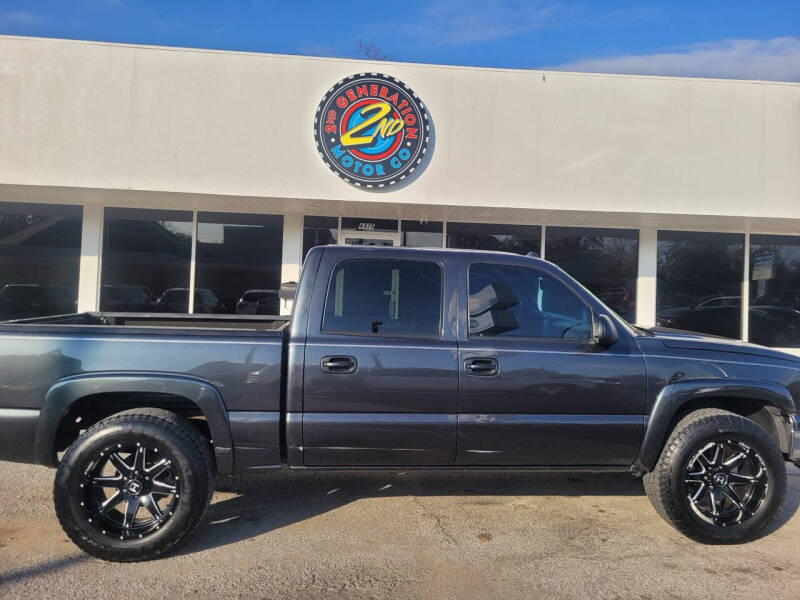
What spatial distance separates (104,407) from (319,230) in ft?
22.0

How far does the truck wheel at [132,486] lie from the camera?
11.0 feet

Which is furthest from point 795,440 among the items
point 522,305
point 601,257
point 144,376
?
point 601,257

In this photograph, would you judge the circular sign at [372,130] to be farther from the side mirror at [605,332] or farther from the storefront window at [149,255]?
the side mirror at [605,332]

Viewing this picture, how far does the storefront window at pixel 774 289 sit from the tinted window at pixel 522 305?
878cm

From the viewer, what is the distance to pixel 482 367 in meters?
3.65

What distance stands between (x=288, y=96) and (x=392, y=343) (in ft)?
21.0

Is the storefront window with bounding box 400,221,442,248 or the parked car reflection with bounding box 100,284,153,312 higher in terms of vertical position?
the storefront window with bounding box 400,221,442,248

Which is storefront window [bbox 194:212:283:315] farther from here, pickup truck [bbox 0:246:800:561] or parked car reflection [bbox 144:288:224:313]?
pickup truck [bbox 0:246:800:561]

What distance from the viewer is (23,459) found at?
11.3 ft

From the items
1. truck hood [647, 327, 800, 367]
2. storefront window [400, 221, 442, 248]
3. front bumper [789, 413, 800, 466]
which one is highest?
storefront window [400, 221, 442, 248]

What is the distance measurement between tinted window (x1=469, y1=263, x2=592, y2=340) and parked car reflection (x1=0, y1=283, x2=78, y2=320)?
874 cm

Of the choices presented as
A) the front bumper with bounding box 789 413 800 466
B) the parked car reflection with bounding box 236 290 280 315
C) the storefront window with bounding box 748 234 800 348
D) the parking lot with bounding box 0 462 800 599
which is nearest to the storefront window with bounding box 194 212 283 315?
the parked car reflection with bounding box 236 290 280 315

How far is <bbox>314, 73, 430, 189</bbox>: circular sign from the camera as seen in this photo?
8.84 m

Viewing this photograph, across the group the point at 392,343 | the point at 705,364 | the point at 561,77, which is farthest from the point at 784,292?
the point at 392,343
